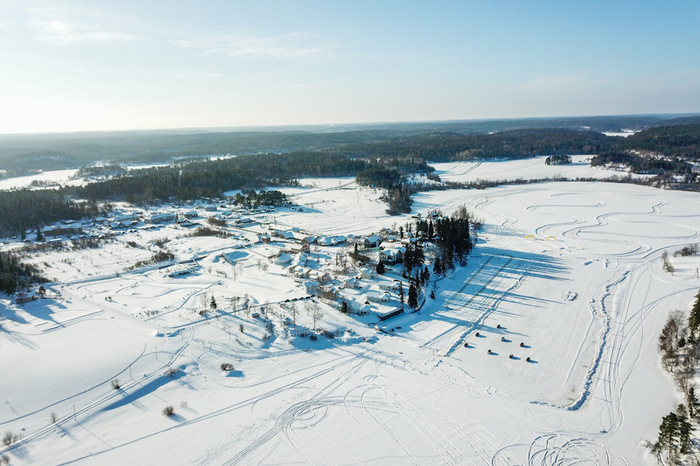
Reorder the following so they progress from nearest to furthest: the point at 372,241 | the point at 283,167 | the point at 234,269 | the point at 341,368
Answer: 1. the point at 341,368
2. the point at 234,269
3. the point at 372,241
4. the point at 283,167

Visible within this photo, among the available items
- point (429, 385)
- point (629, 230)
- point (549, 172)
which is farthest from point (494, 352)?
point (549, 172)

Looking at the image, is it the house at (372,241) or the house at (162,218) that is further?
the house at (162,218)

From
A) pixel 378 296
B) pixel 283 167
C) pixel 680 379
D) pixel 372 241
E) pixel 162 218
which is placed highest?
pixel 283 167

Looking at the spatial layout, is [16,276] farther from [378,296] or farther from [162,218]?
[378,296]

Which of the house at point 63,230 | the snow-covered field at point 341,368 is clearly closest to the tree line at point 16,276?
the snow-covered field at point 341,368

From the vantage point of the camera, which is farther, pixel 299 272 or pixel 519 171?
pixel 519 171

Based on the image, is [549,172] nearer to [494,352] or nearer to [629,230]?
[629,230]

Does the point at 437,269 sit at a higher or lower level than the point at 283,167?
lower

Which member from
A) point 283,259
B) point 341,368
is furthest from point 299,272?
point 341,368

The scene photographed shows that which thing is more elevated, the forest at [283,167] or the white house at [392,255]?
the forest at [283,167]

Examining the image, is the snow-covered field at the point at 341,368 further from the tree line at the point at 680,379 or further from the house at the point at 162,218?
the house at the point at 162,218
